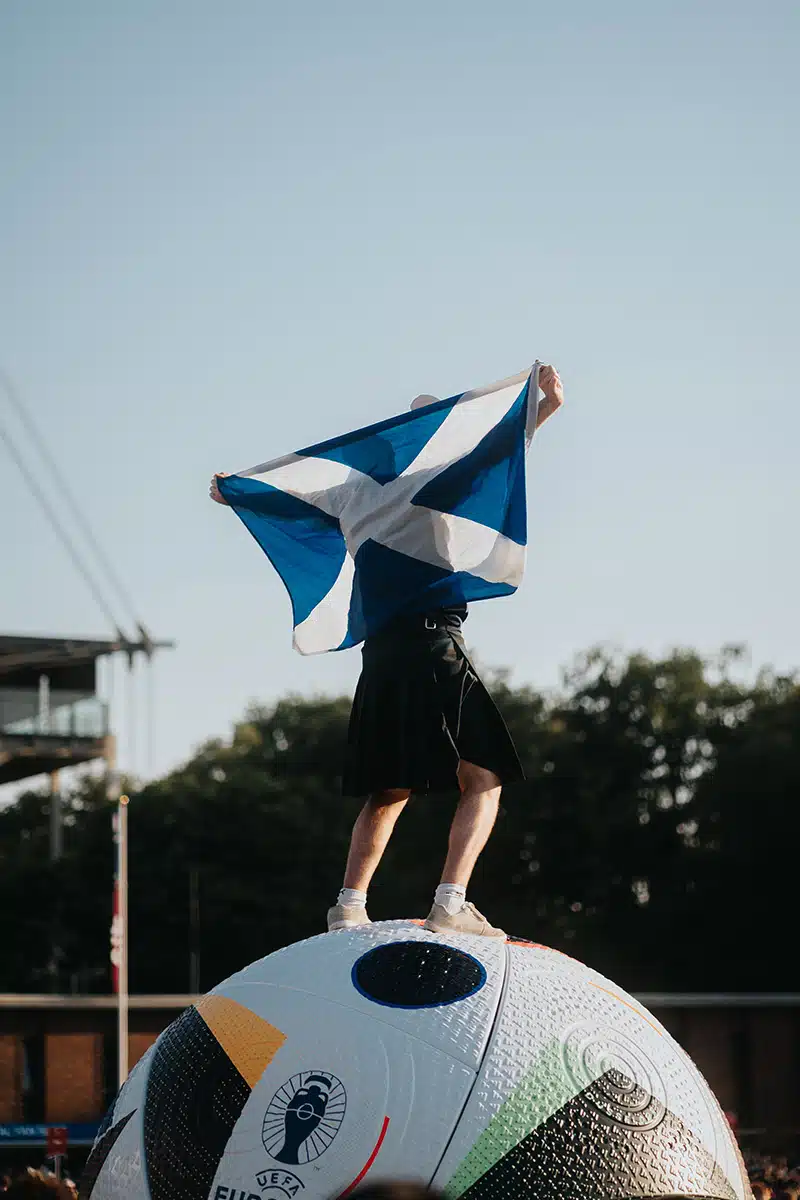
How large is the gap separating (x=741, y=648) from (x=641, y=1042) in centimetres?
5485

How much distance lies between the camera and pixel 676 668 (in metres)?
57.3

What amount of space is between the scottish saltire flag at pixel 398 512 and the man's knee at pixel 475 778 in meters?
0.71

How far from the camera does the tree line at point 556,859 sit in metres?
50.0

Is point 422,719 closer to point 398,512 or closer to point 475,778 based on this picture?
point 475,778

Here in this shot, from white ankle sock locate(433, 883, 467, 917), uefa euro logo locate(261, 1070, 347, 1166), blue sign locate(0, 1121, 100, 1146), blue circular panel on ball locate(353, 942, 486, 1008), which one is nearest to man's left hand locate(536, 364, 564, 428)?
white ankle sock locate(433, 883, 467, 917)

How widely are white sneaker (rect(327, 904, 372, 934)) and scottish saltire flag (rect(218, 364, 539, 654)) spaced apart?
4.02ft

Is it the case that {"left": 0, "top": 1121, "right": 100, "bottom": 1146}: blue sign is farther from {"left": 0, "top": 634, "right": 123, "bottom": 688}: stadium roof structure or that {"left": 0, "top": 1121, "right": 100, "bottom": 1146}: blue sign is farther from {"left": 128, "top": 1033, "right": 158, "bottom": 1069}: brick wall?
{"left": 0, "top": 634, "right": 123, "bottom": 688}: stadium roof structure

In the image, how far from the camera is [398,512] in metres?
7.49

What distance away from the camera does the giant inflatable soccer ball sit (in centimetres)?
516

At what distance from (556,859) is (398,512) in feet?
154

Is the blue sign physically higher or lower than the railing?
lower

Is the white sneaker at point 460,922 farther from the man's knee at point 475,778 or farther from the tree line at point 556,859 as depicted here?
the tree line at point 556,859

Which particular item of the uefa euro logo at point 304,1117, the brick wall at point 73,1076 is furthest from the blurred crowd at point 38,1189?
the brick wall at point 73,1076

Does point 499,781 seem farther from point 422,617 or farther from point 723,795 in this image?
point 723,795
